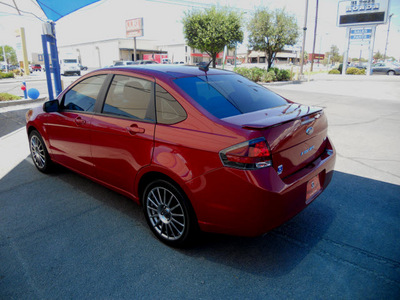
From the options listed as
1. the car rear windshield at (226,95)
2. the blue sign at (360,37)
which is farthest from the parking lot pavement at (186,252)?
the blue sign at (360,37)

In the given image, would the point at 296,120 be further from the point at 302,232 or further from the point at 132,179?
the point at 132,179

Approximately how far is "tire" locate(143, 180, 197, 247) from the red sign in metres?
58.5

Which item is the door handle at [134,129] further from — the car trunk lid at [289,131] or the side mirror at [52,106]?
the side mirror at [52,106]

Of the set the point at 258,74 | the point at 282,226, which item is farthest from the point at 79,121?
the point at 258,74

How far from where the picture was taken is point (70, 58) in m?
42.4

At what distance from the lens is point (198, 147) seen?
2465 mm

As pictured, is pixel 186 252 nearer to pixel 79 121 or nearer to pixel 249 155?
pixel 249 155

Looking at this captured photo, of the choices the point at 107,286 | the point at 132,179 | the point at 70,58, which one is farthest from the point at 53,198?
the point at 70,58

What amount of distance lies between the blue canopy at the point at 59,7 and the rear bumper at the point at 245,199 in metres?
9.28

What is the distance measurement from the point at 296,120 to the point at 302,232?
1.27 meters

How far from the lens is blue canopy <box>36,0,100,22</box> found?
923 centimetres

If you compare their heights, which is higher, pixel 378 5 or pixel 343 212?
pixel 378 5

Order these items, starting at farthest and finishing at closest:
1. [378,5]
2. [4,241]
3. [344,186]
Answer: [378,5] → [344,186] → [4,241]

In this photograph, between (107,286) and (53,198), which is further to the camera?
(53,198)
